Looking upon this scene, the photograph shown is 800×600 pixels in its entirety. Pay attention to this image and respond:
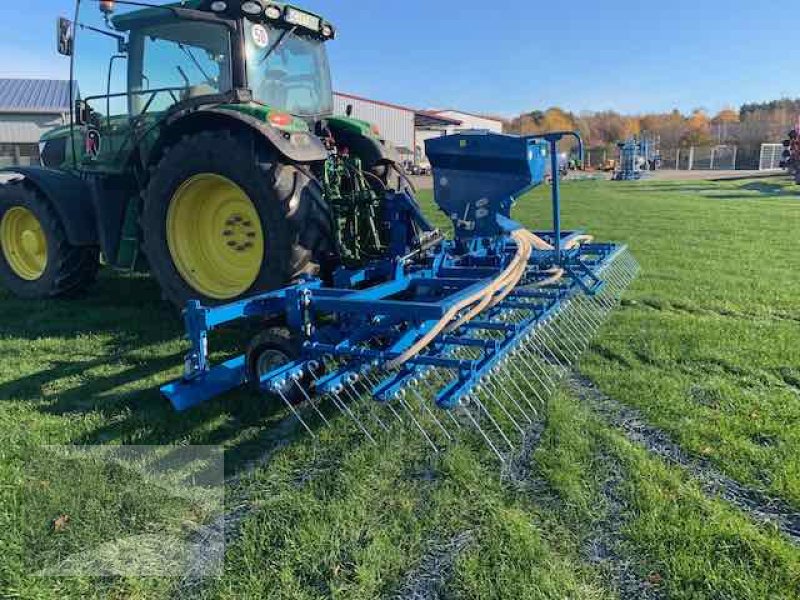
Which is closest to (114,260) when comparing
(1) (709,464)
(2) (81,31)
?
(2) (81,31)

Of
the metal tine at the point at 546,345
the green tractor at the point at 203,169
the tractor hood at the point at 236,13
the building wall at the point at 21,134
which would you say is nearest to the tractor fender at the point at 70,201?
the green tractor at the point at 203,169

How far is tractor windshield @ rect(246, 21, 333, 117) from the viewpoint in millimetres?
4555

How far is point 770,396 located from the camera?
10.9ft

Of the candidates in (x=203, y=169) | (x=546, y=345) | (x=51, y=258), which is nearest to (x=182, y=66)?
(x=203, y=169)

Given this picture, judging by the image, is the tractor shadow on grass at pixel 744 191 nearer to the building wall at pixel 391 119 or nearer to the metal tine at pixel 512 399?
the metal tine at pixel 512 399

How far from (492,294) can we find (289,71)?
296cm

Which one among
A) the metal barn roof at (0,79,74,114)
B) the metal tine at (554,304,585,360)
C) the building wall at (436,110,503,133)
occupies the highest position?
the building wall at (436,110,503,133)

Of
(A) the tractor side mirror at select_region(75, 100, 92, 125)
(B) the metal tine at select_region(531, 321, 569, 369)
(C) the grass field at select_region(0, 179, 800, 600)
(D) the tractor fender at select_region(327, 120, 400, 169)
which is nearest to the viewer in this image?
(C) the grass field at select_region(0, 179, 800, 600)

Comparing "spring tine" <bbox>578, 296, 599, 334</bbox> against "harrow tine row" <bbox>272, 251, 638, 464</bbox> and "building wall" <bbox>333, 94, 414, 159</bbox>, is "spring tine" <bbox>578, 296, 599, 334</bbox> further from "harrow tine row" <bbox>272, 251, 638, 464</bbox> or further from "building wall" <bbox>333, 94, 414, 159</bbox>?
"building wall" <bbox>333, 94, 414, 159</bbox>

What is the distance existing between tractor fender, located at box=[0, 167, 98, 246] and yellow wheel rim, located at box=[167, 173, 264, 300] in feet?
4.56

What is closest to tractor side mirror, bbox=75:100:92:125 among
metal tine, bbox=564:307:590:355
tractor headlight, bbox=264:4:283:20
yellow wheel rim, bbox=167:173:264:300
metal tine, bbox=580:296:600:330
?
yellow wheel rim, bbox=167:173:264:300

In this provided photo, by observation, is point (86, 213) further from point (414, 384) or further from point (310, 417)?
point (414, 384)

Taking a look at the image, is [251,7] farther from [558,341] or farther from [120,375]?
[558,341]

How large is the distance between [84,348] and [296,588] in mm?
2937
